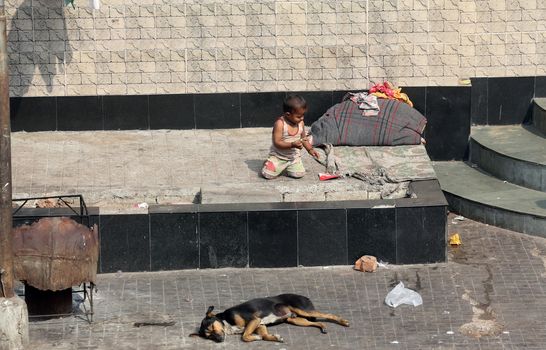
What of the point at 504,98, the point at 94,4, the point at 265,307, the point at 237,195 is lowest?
the point at 265,307

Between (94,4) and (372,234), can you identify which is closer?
(372,234)

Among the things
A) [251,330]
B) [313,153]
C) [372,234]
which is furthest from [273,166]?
[251,330]

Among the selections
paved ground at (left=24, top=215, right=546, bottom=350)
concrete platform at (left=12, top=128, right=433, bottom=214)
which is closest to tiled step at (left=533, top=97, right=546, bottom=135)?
concrete platform at (left=12, top=128, right=433, bottom=214)

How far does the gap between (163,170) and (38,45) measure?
8.08ft

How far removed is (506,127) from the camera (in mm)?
17922

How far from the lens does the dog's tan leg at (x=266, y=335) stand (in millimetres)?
12586

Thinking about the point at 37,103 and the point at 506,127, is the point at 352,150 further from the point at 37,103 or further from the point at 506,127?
the point at 37,103

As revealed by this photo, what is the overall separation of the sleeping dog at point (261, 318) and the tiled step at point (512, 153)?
418cm

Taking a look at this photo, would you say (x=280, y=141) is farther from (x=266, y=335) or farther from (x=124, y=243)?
(x=266, y=335)

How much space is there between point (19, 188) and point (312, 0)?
4.34 metres

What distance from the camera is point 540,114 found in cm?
1755

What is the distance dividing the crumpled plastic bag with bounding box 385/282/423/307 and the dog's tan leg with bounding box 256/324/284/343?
1.40 meters

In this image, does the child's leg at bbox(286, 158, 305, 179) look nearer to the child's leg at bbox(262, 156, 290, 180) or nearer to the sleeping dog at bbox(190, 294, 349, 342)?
the child's leg at bbox(262, 156, 290, 180)

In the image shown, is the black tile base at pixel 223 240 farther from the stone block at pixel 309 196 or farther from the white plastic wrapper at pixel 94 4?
the white plastic wrapper at pixel 94 4
